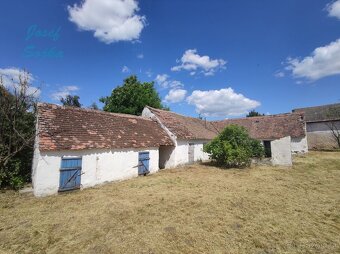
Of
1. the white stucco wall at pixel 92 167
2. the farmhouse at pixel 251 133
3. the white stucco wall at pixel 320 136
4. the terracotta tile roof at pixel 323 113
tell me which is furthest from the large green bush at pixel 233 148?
the terracotta tile roof at pixel 323 113

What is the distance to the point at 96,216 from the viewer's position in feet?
24.6

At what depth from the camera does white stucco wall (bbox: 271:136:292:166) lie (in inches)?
688

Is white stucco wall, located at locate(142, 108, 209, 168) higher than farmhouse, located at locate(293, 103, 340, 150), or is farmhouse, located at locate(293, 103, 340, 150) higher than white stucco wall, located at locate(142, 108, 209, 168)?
farmhouse, located at locate(293, 103, 340, 150)

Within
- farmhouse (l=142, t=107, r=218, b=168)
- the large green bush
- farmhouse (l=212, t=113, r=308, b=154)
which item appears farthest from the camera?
farmhouse (l=212, t=113, r=308, b=154)

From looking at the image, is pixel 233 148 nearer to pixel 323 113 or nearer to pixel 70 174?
pixel 70 174

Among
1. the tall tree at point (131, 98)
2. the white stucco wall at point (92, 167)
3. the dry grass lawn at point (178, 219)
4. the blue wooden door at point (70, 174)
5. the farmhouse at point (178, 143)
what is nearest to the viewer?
the dry grass lawn at point (178, 219)

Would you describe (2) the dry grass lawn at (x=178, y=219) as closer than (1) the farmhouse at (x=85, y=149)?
Yes

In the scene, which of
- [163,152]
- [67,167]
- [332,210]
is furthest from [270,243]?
[163,152]

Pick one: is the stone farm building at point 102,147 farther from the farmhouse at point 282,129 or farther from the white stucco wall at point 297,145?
the white stucco wall at point 297,145

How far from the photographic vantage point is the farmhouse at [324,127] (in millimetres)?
29422

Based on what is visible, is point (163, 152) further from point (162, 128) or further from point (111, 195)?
point (111, 195)

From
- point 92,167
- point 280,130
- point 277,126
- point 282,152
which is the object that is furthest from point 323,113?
point 92,167

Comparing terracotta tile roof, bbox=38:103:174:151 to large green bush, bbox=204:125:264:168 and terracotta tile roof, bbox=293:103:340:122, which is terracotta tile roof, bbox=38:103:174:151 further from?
Result: terracotta tile roof, bbox=293:103:340:122

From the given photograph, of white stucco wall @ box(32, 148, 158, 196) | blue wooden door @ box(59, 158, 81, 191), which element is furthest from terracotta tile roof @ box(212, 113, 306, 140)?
blue wooden door @ box(59, 158, 81, 191)
